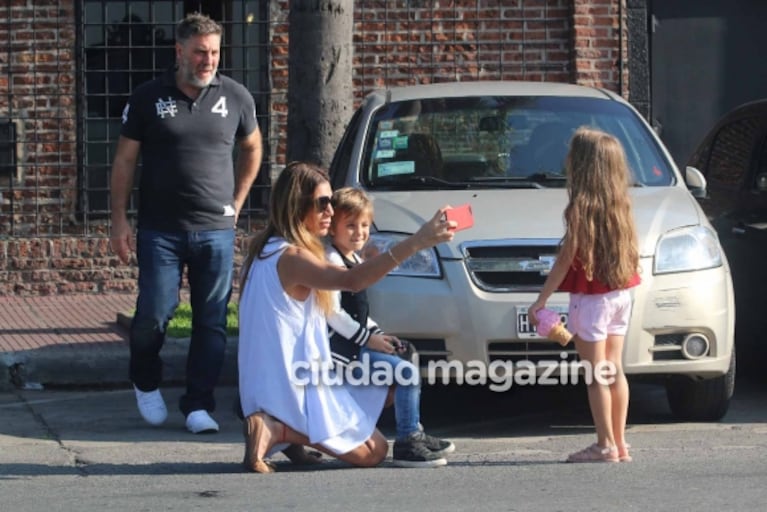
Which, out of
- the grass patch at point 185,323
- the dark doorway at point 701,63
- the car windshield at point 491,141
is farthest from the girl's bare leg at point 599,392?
the dark doorway at point 701,63

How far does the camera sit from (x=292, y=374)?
6781mm

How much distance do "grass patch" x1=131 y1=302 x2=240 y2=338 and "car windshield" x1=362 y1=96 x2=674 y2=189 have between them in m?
1.62

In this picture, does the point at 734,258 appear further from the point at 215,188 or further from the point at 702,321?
the point at 215,188

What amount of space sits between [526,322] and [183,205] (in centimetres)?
172

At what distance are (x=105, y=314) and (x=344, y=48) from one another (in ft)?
9.37

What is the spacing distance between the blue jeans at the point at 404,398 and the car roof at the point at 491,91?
2506mm

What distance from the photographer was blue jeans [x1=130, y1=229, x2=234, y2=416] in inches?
309

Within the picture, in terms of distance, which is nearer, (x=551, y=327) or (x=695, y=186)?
(x=551, y=327)

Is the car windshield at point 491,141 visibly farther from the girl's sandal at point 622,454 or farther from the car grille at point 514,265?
the girl's sandal at point 622,454

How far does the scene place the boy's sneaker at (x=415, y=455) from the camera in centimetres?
687

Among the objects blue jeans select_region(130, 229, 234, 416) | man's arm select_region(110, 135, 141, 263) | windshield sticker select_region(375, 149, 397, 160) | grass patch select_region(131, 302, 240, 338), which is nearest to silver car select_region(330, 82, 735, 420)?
windshield sticker select_region(375, 149, 397, 160)

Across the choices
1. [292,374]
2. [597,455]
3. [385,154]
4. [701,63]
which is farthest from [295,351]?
[701,63]

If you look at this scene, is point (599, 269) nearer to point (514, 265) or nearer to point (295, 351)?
point (514, 265)

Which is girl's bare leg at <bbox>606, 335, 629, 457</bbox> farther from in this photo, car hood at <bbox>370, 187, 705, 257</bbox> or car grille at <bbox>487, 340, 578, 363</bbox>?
car hood at <bbox>370, 187, 705, 257</bbox>
